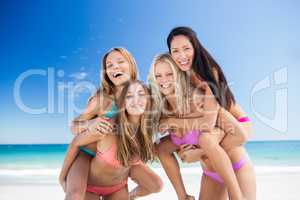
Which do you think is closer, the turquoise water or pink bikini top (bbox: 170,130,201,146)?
pink bikini top (bbox: 170,130,201,146)

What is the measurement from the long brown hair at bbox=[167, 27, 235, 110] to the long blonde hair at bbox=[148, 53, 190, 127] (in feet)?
0.50

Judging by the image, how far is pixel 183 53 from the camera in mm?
3150

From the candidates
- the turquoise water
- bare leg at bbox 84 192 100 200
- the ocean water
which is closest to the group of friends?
bare leg at bbox 84 192 100 200

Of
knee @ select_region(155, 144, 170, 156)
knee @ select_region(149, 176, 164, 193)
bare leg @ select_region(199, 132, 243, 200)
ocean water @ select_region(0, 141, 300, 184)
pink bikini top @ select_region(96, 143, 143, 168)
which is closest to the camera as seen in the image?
bare leg @ select_region(199, 132, 243, 200)

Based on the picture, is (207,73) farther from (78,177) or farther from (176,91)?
(78,177)

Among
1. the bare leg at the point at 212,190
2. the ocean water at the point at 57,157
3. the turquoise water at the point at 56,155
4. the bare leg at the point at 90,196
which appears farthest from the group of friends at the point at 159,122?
the turquoise water at the point at 56,155

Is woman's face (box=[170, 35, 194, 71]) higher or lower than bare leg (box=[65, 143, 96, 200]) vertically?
higher

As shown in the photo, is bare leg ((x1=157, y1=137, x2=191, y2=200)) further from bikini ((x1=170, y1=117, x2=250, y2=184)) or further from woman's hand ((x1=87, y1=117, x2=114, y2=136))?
woman's hand ((x1=87, y1=117, x2=114, y2=136))

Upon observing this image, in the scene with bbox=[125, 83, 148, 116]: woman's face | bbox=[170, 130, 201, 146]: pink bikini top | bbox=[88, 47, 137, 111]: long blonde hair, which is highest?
bbox=[88, 47, 137, 111]: long blonde hair

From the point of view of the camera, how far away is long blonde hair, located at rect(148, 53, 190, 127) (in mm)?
3160

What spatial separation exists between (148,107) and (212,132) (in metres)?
0.57

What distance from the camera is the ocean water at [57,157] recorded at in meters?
14.2

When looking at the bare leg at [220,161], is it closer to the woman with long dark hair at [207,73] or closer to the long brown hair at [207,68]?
the woman with long dark hair at [207,73]

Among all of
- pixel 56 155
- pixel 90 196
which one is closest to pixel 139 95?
pixel 90 196
